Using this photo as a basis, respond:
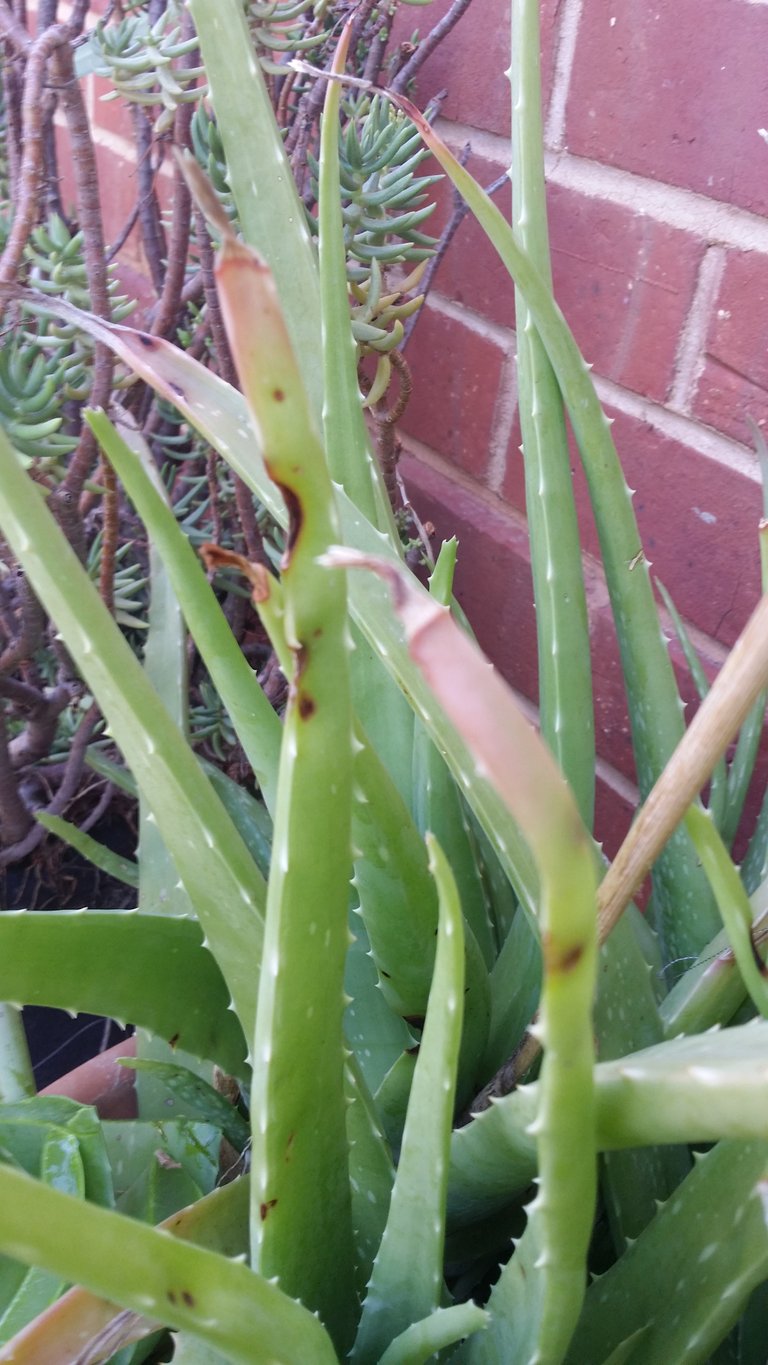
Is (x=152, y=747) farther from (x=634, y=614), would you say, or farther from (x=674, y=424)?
(x=674, y=424)

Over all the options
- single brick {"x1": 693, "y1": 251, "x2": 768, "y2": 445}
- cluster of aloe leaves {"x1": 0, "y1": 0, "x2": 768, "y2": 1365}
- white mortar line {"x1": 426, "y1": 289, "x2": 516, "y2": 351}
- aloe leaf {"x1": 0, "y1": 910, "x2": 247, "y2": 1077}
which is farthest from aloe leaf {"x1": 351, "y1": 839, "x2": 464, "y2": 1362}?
white mortar line {"x1": 426, "y1": 289, "x2": 516, "y2": 351}

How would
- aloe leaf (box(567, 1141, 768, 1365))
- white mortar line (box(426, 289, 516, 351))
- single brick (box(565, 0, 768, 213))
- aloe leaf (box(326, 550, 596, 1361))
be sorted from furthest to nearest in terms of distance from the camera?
white mortar line (box(426, 289, 516, 351)) < single brick (box(565, 0, 768, 213)) < aloe leaf (box(567, 1141, 768, 1365)) < aloe leaf (box(326, 550, 596, 1361))

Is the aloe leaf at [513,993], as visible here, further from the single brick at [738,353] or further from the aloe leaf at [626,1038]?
the single brick at [738,353]

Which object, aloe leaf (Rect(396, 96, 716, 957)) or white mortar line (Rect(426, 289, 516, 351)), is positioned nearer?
aloe leaf (Rect(396, 96, 716, 957))

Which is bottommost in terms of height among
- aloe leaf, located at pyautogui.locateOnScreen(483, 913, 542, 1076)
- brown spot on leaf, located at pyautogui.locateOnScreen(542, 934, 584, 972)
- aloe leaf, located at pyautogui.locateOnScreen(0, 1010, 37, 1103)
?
aloe leaf, located at pyautogui.locateOnScreen(0, 1010, 37, 1103)

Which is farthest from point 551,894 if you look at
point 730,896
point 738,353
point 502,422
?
point 502,422

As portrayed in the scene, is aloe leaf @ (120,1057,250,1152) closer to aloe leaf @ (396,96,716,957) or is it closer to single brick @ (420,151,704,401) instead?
aloe leaf @ (396,96,716,957)
